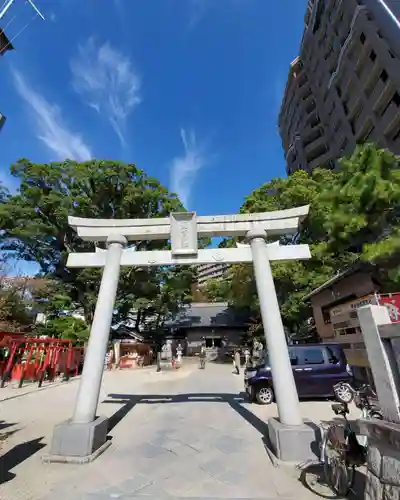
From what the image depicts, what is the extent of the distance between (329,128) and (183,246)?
32514 mm

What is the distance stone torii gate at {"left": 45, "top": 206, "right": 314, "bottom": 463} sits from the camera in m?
4.74

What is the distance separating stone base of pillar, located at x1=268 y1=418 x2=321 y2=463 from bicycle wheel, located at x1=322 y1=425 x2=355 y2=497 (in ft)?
2.47

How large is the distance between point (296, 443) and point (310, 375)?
5.50m

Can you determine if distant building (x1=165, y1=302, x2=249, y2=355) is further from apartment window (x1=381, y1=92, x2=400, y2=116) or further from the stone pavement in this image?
the stone pavement

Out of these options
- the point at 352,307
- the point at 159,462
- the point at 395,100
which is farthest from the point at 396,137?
the point at 159,462

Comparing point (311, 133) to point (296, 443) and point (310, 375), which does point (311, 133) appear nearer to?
point (310, 375)

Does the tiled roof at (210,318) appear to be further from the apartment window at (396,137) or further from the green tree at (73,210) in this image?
the apartment window at (396,137)

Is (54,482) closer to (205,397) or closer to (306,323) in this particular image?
(205,397)

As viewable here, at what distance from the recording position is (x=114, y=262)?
630cm

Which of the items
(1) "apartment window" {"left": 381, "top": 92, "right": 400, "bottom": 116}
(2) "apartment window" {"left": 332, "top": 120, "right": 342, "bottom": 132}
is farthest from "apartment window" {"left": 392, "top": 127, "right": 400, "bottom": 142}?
(2) "apartment window" {"left": 332, "top": 120, "right": 342, "bottom": 132}

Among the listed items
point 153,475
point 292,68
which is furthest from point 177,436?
point 292,68

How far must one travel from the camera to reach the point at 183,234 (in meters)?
6.68

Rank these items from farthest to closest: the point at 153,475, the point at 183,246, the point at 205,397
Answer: the point at 205,397, the point at 183,246, the point at 153,475

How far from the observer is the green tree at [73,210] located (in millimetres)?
22172
